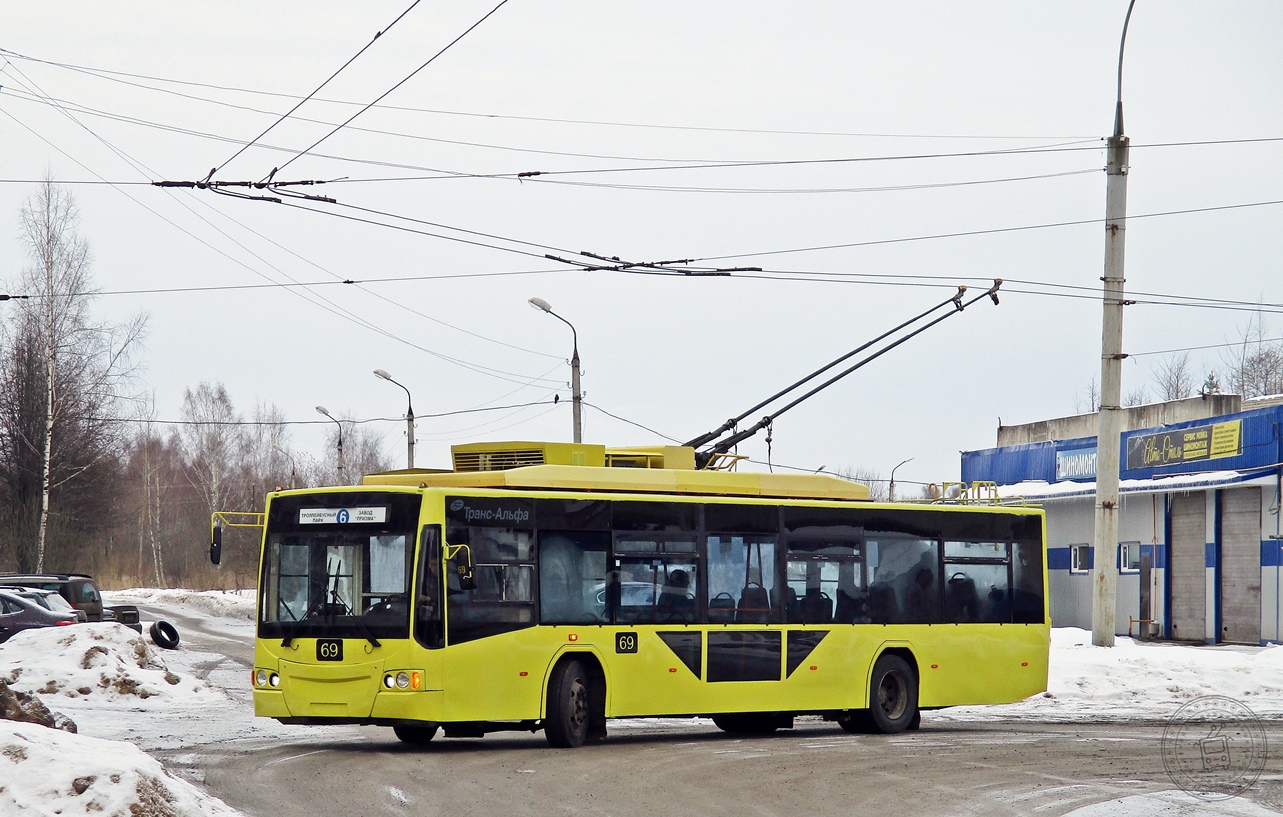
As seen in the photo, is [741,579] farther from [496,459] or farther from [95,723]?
[95,723]

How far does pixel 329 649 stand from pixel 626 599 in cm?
316

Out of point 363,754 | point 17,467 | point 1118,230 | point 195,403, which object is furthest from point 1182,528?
point 195,403

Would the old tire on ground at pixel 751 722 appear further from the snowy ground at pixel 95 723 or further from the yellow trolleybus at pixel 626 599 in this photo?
the snowy ground at pixel 95 723

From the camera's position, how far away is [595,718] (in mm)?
14664

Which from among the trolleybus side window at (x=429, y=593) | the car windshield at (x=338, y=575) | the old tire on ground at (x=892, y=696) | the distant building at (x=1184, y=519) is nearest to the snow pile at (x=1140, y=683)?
the old tire on ground at (x=892, y=696)

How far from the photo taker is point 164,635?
3241 cm

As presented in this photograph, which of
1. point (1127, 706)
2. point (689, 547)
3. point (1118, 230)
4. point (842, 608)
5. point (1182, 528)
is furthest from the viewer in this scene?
point (1182, 528)

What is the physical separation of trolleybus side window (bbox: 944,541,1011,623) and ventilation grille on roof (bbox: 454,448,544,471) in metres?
5.56

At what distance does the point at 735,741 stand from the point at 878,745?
1.51 metres

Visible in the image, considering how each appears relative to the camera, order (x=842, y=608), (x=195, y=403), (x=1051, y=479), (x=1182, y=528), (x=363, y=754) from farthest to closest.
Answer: (x=195, y=403) → (x=1051, y=479) → (x=1182, y=528) → (x=842, y=608) → (x=363, y=754)

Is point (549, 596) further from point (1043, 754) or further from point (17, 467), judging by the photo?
point (17, 467)

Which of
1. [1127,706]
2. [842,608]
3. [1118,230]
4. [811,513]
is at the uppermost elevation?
[1118,230]

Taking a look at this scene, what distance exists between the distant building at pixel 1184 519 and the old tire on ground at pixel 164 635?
68.2ft

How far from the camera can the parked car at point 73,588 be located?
30.7 meters
